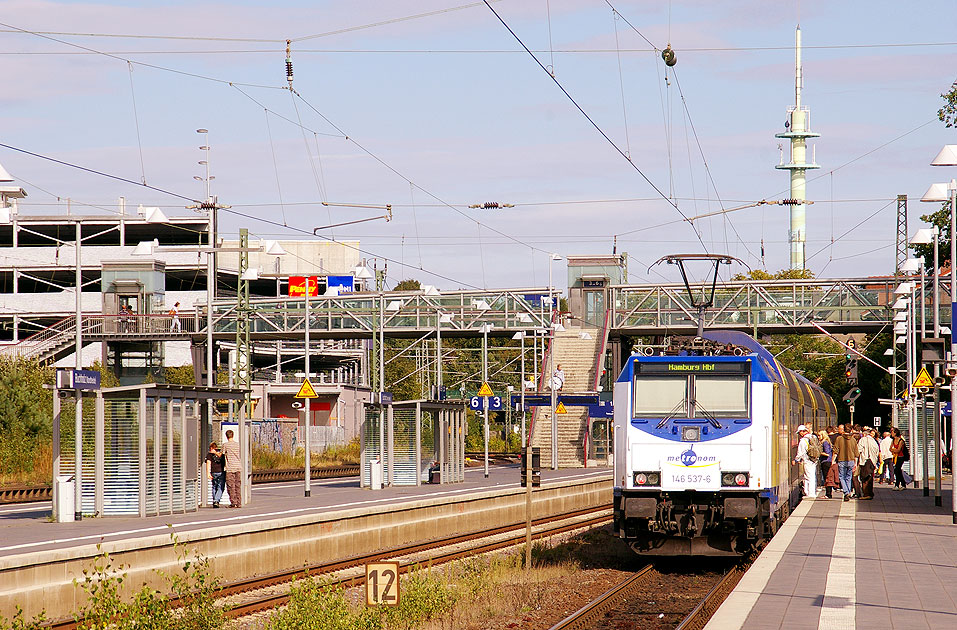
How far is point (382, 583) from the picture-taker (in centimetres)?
1230

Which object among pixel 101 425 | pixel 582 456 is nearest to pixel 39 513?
pixel 101 425

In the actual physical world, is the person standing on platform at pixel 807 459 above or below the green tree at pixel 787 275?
below

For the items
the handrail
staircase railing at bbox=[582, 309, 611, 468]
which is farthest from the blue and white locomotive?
the handrail

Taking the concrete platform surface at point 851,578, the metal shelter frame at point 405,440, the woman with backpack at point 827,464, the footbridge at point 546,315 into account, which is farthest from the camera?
the footbridge at point 546,315

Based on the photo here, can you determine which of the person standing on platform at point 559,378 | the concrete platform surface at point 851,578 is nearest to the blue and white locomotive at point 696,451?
the concrete platform surface at point 851,578

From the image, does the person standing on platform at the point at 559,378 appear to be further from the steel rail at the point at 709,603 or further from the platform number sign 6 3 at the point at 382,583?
the platform number sign 6 3 at the point at 382,583

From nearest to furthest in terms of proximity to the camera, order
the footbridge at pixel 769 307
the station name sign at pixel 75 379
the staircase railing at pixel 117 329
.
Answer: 1. the station name sign at pixel 75 379
2. the footbridge at pixel 769 307
3. the staircase railing at pixel 117 329

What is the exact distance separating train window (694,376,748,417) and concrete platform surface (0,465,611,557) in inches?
294

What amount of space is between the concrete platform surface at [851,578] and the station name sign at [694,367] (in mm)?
2613

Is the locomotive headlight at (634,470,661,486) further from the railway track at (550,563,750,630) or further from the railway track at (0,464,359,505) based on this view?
the railway track at (0,464,359,505)

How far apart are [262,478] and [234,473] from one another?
1571 centimetres

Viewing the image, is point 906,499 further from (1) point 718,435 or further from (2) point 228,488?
(2) point 228,488

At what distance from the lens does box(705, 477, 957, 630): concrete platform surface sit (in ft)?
38.7

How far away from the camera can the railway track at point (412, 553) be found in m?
15.5
